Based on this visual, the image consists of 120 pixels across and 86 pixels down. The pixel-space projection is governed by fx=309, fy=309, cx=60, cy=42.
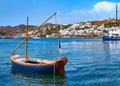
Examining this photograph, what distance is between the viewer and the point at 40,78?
40.9 metres

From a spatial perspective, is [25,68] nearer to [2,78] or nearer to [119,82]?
[2,78]

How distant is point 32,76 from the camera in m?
42.5

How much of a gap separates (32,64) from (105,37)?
153 metres

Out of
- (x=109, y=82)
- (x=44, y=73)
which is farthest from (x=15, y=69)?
(x=109, y=82)

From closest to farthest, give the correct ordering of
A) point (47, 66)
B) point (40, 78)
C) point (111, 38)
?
point (40, 78)
point (47, 66)
point (111, 38)

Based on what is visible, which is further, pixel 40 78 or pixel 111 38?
pixel 111 38

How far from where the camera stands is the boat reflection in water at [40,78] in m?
38.3

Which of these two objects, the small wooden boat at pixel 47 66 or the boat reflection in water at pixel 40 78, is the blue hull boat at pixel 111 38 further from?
the boat reflection in water at pixel 40 78

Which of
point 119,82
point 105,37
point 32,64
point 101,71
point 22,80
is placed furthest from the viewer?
point 105,37

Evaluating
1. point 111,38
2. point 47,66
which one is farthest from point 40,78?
point 111,38

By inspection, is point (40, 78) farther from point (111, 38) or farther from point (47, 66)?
point (111, 38)

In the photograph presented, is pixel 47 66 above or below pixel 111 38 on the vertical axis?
below

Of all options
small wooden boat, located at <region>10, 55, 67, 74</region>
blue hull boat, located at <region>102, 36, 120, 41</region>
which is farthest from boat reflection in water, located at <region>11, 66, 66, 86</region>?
blue hull boat, located at <region>102, 36, 120, 41</region>

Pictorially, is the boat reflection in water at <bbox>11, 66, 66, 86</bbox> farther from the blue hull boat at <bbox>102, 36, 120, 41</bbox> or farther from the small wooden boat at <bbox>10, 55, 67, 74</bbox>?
the blue hull boat at <bbox>102, 36, 120, 41</bbox>
